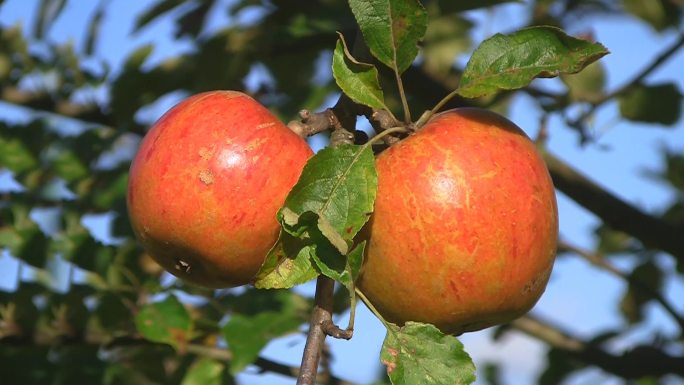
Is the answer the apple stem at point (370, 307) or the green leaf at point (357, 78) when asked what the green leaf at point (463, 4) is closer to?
the green leaf at point (357, 78)

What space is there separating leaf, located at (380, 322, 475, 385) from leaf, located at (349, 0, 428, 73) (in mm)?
354

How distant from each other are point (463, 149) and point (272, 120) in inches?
→ 9.9

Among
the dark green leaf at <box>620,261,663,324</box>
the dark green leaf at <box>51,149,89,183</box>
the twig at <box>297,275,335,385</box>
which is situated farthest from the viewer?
the dark green leaf at <box>620,261,663,324</box>

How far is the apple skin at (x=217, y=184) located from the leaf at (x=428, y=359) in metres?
0.22

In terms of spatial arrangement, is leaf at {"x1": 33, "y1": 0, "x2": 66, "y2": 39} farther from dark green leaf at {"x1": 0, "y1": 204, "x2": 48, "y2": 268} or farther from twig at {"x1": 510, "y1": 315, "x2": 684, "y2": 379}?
twig at {"x1": 510, "y1": 315, "x2": 684, "y2": 379}

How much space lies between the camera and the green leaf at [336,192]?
1.33 meters

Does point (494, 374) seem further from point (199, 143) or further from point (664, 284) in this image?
point (199, 143)

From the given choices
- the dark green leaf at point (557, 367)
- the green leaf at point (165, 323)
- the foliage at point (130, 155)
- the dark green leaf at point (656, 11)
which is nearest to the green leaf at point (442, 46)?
the foliage at point (130, 155)

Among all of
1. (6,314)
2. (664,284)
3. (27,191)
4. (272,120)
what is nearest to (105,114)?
(27,191)

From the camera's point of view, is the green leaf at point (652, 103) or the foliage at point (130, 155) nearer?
the foliage at point (130, 155)

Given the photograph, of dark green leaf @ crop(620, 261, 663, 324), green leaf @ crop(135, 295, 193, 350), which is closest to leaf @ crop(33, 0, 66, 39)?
green leaf @ crop(135, 295, 193, 350)

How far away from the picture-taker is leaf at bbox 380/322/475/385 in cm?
135

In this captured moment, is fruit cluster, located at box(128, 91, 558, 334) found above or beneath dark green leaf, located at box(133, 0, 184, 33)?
above

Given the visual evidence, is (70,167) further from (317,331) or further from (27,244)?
(317,331)
